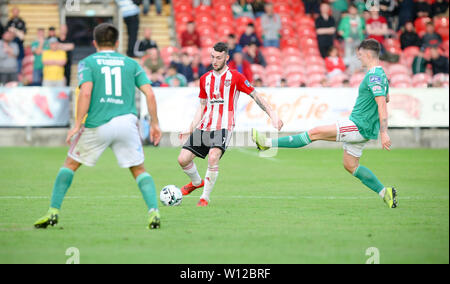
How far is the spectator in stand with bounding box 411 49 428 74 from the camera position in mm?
21672

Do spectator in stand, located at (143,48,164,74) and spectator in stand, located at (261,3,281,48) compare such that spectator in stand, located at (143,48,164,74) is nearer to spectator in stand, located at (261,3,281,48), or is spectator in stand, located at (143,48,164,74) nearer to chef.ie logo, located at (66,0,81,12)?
spectator in stand, located at (261,3,281,48)

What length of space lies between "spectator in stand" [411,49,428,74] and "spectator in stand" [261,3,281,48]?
4121mm

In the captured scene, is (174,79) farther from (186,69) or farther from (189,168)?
(189,168)

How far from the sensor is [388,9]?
2442cm

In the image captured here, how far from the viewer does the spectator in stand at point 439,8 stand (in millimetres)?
25109

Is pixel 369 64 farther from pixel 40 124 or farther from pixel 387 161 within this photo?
pixel 40 124

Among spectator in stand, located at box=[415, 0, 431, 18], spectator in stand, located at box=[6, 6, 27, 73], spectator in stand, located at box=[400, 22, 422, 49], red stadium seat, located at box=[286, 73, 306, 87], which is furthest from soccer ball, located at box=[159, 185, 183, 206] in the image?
spectator in stand, located at box=[415, 0, 431, 18]

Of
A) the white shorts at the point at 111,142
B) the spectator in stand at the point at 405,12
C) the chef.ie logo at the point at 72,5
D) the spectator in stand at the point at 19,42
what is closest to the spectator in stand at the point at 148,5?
the chef.ie logo at the point at 72,5

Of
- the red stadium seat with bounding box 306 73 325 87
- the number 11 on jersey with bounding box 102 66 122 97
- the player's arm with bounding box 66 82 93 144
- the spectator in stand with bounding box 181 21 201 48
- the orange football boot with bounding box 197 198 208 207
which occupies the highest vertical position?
the number 11 on jersey with bounding box 102 66 122 97

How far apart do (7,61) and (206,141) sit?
1260 cm

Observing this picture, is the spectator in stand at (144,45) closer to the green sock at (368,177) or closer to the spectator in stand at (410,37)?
the spectator in stand at (410,37)

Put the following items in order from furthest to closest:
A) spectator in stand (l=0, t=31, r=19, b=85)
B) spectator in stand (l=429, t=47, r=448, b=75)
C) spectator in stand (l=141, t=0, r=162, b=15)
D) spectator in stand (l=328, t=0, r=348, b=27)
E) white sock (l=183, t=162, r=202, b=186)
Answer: spectator in stand (l=141, t=0, r=162, b=15) → spectator in stand (l=328, t=0, r=348, b=27) → spectator in stand (l=429, t=47, r=448, b=75) → spectator in stand (l=0, t=31, r=19, b=85) → white sock (l=183, t=162, r=202, b=186)

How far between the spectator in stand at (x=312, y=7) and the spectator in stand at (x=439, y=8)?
12.4ft

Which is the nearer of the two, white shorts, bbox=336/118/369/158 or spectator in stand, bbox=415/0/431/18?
white shorts, bbox=336/118/369/158
